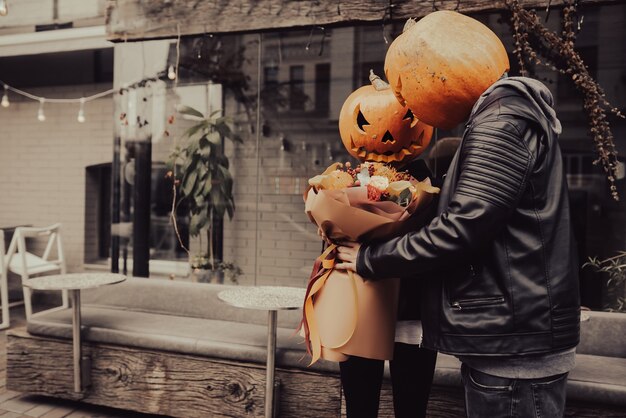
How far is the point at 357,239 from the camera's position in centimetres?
163

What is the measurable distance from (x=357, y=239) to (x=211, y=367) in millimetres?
1666

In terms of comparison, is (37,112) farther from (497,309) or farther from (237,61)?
(497,309)

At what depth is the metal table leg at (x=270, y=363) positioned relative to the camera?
257 centimetres

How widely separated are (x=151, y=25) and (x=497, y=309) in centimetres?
347

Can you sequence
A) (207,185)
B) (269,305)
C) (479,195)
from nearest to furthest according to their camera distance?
(479,195) → (269,305) → (207,185)

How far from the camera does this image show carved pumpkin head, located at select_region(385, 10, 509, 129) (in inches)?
61.8

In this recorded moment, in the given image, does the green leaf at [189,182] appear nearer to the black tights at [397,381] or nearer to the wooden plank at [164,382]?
the wooden plank at [164,382]

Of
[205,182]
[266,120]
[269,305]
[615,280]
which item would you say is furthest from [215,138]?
[615,280]

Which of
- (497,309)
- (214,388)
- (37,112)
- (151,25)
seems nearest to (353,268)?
(497,309)

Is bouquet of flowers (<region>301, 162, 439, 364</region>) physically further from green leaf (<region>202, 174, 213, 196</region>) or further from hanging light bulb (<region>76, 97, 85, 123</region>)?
hanging light bulb (<region>76, 97, 85, 123</region>)

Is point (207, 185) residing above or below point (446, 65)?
below

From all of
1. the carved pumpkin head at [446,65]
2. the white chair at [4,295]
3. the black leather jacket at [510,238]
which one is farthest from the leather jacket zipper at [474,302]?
the white chair at [4,295]

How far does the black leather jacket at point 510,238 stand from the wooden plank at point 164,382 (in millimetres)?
1501

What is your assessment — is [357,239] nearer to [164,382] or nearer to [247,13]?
[164,382]
